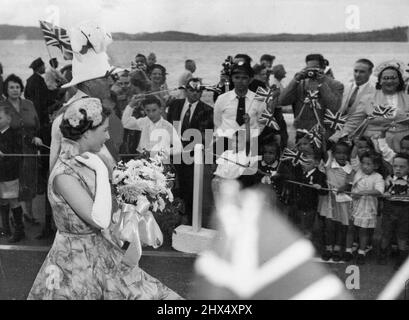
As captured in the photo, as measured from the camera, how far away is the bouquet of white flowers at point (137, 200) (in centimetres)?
403

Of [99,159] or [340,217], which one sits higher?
[99,159]

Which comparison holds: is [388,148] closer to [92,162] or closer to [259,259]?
[259,259]

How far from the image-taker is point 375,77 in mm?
4285

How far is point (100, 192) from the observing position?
12.9ft

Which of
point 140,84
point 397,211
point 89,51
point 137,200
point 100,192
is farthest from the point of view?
point 397,211

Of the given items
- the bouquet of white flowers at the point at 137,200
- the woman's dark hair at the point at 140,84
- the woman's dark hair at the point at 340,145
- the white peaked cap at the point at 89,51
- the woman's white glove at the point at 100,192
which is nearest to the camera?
the woman's white glove at the point at 100,192

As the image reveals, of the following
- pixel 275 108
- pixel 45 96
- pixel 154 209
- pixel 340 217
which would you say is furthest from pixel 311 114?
pixel 45 96

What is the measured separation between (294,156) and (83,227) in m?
1.20

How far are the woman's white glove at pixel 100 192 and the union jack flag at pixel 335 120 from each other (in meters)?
1.22

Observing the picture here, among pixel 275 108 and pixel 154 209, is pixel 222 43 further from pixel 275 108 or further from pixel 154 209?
pixel 154 209

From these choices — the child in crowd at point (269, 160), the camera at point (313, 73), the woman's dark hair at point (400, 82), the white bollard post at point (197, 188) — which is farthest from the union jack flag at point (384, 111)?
the white bollard post at point (197, 188)

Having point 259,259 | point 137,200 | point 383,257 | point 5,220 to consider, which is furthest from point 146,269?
point 383,257

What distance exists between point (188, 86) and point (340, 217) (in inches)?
43.1

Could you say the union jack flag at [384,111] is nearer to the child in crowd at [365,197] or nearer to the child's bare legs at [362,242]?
the child in crowd at [365,197]
